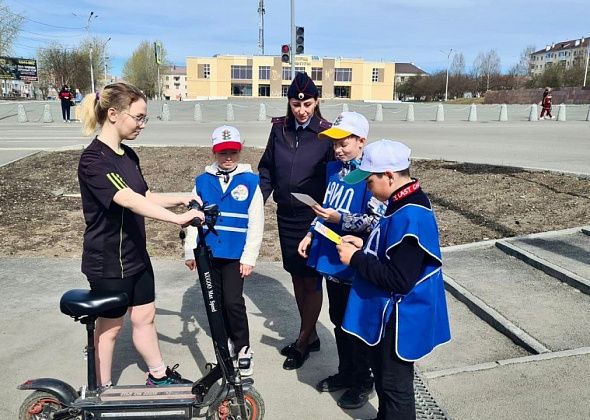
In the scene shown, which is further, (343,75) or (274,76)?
(343,75)

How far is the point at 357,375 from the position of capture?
10.5 feet

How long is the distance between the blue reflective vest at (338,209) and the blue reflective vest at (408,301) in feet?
1.44

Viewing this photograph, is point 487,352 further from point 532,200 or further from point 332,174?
point 532,200

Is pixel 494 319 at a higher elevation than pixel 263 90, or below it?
below

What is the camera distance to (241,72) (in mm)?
95250

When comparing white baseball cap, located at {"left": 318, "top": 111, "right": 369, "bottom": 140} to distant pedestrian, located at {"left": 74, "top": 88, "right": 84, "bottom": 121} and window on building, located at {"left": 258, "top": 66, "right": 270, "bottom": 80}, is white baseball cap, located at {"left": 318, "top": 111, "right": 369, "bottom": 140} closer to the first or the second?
distant pedestrian, located at {"left": 74, "top": 88, "right": 84, "bottom": 121}

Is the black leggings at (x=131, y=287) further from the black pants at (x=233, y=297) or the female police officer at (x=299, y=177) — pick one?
the female police officer at (x=299, y=177)

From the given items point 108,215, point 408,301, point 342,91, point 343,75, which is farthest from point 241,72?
point 408,301

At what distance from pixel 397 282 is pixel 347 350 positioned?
3.84 feet

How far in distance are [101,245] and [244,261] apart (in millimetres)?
847

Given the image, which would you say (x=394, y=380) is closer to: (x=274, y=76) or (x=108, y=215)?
(x=108, y=215)

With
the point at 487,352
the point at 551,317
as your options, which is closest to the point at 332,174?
the point at 487,352

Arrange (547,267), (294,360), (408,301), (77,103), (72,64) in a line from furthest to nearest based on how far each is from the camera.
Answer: (72,64), (77,103), (547,267), (294,360), (408,301)

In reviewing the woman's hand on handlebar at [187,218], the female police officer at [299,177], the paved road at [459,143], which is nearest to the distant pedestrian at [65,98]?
the paved road at [459,143]
